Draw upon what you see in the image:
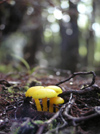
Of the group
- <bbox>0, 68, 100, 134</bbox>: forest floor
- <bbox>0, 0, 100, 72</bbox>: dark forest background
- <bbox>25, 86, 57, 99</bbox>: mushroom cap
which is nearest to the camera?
<bbox>0, 68, 100, 134</bbox>: forest floor

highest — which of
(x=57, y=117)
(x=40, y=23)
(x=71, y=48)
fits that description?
(x=40, y=23)

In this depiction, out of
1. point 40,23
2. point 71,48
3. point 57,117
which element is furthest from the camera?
point 40,23

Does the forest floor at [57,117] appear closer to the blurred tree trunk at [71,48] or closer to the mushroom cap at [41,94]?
the mushroom cap at [41,94]

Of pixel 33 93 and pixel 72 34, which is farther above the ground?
pixel 72 34

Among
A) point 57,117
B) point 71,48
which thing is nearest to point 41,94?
point 57,117

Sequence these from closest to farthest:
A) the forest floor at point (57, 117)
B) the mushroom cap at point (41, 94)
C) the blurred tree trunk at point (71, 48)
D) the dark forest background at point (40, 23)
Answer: the forest floor at point (57, 117), the mushroom cap at point (41, 94), the dark forest background at point (40, 23), the blurred tree trunk at point (71, 48)

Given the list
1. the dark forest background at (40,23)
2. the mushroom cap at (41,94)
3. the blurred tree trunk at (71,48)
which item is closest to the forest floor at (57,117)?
the mushroom cap at (41,94)

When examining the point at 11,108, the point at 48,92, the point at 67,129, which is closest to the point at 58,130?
the point at 67,129

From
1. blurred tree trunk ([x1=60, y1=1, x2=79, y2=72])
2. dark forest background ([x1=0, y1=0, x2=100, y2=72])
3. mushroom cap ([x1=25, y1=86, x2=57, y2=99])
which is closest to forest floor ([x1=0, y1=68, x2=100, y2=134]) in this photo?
mushroom cap ([x1=25, y1=86, x2=57, y2=99])

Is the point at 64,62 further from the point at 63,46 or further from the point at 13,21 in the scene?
the point at 13,21

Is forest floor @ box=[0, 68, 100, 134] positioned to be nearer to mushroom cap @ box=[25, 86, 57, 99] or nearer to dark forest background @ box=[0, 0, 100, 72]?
mushroom cap @ box=[25, 86, 57, 99]

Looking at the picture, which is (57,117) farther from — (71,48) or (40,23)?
(40,23)
